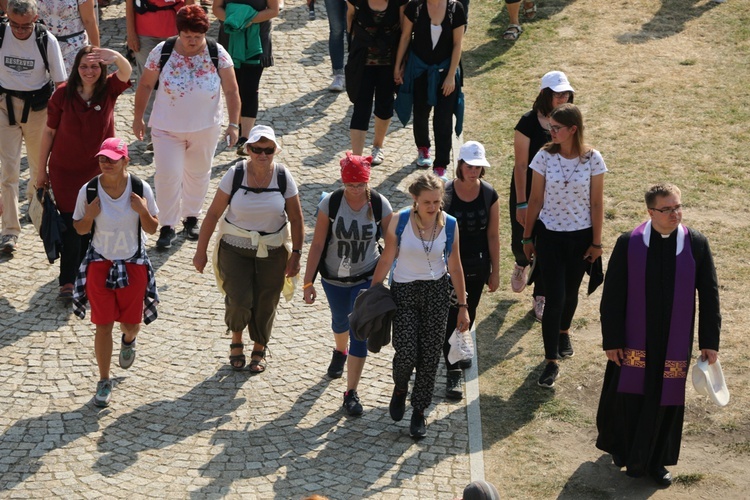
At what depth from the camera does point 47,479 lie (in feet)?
25.4

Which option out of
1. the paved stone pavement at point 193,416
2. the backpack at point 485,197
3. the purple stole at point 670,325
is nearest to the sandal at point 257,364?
the paved stone pavement at point 193,416

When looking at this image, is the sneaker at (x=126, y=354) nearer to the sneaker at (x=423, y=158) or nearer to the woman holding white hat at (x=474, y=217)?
the woman holding white hat at (x=474, y=217)

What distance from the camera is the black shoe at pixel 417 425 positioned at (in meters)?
8.36

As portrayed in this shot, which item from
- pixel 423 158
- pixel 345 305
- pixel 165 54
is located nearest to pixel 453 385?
pixel 345 305

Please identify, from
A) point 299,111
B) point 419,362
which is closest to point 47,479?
point 419,362

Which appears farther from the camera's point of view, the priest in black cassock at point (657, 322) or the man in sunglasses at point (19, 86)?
the man in sunglasses at point (19, 86)

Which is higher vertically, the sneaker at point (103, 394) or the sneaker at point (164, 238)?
the sneaker at point (164, 238)

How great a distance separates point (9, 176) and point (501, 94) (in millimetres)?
6120

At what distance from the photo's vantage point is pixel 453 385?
898cm

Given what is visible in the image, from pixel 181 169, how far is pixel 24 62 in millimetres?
1603

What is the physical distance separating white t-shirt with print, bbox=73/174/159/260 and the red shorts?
91 mm

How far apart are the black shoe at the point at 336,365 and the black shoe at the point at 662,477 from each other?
2.45 m

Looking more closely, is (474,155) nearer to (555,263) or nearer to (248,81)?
(555,263)

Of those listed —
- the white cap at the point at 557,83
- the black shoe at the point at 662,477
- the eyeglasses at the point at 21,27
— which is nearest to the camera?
the black shoe at the point at 662,477
